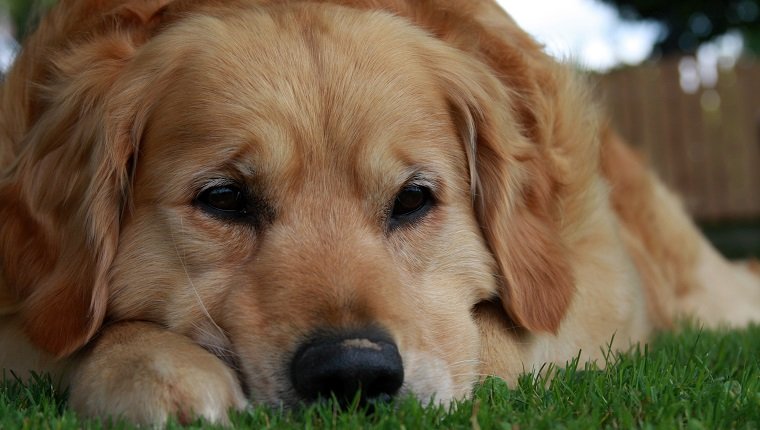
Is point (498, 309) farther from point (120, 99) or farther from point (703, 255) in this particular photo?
point (703, 255)

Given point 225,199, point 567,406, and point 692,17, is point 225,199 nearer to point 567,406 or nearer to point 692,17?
point 567,406

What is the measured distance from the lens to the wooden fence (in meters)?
13.8

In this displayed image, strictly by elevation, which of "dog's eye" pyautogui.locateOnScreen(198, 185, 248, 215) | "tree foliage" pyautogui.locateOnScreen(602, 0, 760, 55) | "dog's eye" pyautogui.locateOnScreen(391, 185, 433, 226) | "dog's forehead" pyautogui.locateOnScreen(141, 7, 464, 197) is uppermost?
"tree foliage" pyautogui.locateOnScreen(602, 0, 760, 55)

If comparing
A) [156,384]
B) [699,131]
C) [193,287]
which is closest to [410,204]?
[193,287]

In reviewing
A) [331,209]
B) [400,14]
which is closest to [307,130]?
[331,209]

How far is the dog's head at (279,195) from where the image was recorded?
2.84 m

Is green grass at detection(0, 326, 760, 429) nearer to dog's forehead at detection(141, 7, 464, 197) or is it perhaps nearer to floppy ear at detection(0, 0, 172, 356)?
floppy ear at detection(0, 0, 172, 356)

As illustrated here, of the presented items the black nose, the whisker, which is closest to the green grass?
the black nose

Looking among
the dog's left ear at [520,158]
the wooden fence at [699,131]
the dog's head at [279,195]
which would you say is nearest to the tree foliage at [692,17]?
the wooden fence at [699,131]

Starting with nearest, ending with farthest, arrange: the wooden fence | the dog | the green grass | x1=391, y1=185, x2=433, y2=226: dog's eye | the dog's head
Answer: the green grass, the dog, the dog's head, x1=391, y1=185, x2=433, y2=226: dog's eye, the wooden fence

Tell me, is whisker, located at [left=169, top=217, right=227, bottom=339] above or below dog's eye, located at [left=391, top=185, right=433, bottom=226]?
below

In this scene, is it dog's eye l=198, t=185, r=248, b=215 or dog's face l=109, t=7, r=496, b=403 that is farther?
dog's eye l=198, t=185, r=248, b=215

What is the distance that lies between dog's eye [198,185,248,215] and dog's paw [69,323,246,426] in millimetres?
→ 460

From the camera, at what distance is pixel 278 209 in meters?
3.07
